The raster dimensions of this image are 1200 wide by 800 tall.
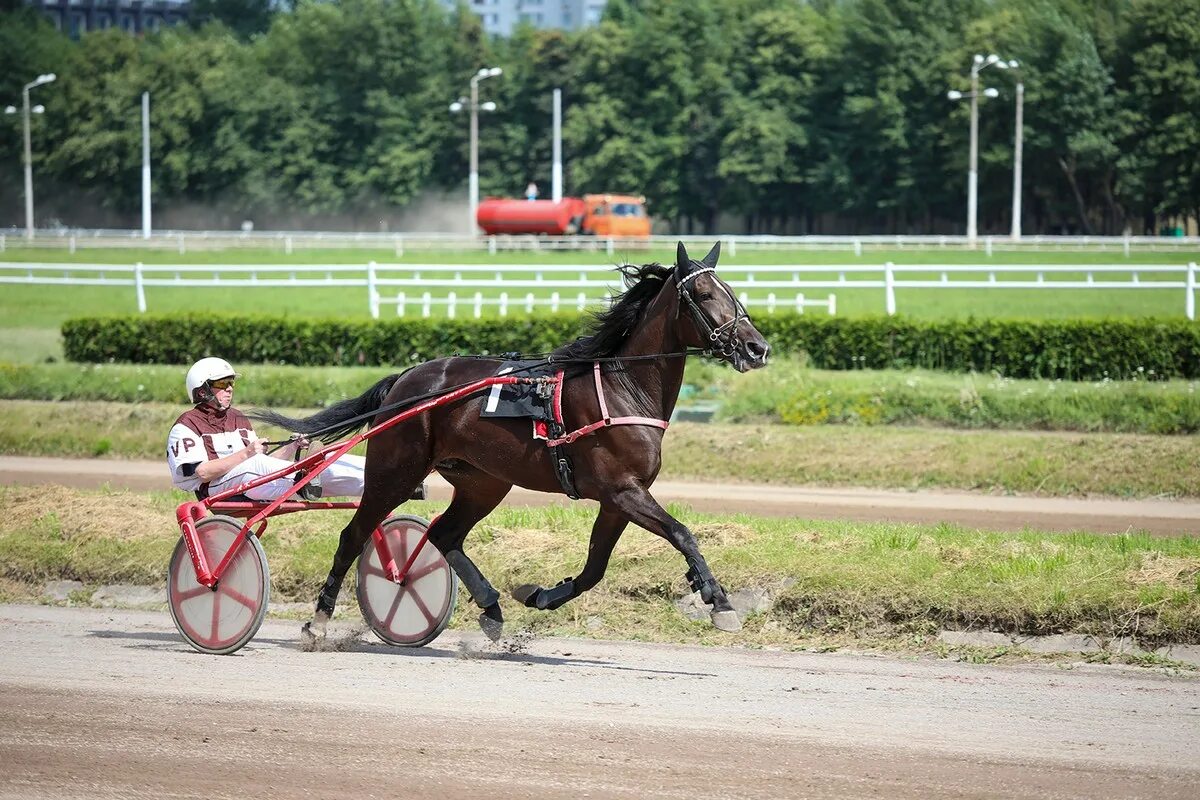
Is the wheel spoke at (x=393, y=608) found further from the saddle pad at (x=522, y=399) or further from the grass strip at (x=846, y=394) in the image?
the grass strip at (x=846, y=394)

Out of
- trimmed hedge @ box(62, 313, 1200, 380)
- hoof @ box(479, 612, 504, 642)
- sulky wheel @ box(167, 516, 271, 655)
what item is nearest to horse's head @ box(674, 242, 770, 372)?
hoof @ box(479, 612, 504, 642)

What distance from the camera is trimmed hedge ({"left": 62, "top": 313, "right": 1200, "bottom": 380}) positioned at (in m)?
17.9

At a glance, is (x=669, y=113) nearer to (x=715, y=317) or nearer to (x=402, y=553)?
(x=402, y=553)

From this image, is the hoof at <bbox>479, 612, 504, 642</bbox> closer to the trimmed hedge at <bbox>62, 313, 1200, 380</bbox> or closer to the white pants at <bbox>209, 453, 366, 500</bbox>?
the white pants at <bbox>209, 453, 366, 500</bbox>

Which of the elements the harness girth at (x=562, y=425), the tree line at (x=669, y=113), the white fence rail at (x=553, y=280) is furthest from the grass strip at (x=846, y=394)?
the tree line at (x=669, y=113)

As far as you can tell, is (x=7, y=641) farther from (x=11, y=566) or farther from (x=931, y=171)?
(x=931, y=171)

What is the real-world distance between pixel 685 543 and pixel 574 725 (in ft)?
3.36

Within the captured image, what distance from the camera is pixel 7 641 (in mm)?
7547

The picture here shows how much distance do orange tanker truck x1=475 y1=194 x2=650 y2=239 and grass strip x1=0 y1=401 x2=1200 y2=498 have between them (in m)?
37.3

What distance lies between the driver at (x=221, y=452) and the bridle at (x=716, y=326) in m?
2.02

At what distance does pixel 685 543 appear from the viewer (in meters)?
6.51

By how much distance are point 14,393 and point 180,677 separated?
1210 centimetres

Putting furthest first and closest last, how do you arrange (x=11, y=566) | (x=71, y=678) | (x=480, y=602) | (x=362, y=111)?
(x=362, y=111), (x=11, y=566), (x=480, y=602), (x=71, y=678)

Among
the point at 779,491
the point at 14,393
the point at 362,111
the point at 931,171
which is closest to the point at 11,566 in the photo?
the point at 779,491
